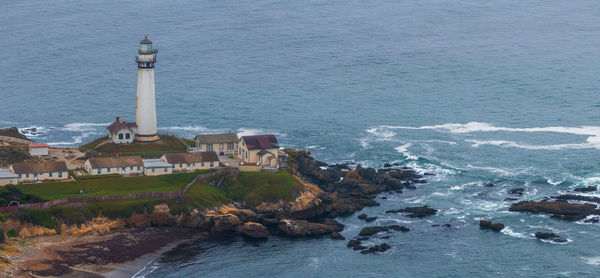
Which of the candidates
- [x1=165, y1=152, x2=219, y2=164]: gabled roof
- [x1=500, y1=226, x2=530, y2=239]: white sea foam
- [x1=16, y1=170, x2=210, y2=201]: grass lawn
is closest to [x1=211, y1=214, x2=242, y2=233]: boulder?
[x1=16, y1=170, x2=210, y2=201]: grass lawn

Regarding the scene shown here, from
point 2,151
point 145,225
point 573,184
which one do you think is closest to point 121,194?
point 145,225

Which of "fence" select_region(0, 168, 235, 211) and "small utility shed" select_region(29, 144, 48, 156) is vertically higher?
"small utility shed" select_region(29, 144, 48, 156)

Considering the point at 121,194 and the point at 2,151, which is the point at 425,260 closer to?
the point at 121,194

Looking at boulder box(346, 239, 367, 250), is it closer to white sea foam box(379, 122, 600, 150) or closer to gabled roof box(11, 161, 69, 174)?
gabled roof box(11, 161, 69, 174)

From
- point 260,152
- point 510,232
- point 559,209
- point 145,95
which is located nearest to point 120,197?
point 145,95

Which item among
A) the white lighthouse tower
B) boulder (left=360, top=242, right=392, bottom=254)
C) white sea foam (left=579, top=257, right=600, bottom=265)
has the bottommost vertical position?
white sea foam (left=579, top=257, right=600, bottom=265)

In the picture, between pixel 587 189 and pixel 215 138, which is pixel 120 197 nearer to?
pixel 215 138
